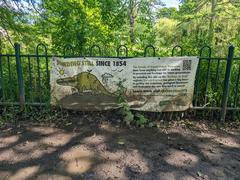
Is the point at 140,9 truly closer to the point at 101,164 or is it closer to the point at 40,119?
the point at 40,119

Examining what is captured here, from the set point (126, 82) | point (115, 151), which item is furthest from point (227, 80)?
point (115, 151)

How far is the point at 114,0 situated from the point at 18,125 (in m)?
4.79

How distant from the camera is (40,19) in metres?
5.93

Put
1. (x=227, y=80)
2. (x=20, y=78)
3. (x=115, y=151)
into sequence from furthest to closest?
(x=20, y=78) < (x=227, y=80) < (x=115, y=151)

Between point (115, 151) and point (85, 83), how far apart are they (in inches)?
54.6

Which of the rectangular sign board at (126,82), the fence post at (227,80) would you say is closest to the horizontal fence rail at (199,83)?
the fence post at (227,80)

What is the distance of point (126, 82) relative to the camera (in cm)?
432

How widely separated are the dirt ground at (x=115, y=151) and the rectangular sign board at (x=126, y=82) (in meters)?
0.33

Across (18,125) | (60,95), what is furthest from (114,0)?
(18,125)

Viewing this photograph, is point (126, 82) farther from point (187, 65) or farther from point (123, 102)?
point (187, 65)

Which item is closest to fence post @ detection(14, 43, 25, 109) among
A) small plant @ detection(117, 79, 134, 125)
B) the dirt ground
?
the dirt ground

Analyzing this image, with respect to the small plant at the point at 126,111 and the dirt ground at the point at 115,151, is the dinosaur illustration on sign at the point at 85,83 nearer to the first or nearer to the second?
the small plant at the point at 126,111

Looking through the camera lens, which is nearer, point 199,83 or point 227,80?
point 227,80

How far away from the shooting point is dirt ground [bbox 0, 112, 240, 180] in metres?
2.97
